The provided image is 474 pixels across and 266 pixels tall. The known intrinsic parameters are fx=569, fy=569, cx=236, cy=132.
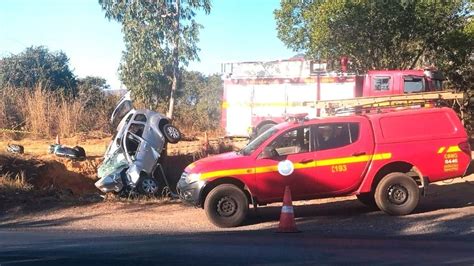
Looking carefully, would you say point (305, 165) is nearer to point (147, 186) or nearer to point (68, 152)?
point (147, 186)

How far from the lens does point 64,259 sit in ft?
23.6

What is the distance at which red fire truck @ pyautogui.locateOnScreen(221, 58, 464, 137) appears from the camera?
18.0m

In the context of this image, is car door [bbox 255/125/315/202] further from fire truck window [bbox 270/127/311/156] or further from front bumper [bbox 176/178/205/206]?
front bumper [bbox 176/178/205/206]

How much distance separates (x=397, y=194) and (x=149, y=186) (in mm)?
6064

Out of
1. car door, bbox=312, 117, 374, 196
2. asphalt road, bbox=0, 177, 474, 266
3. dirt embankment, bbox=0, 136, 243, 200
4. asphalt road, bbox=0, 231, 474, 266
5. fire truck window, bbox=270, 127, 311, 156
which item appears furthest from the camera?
dirt embankment, bbox=0, 136, 243, 200

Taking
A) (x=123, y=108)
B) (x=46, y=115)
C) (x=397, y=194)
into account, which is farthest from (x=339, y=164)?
(x=46, y=115)

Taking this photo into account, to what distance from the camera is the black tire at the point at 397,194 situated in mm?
10320

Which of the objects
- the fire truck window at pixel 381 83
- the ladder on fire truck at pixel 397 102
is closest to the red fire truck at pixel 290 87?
the fire truck window at pixel 381 83

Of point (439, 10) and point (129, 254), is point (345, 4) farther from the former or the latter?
point (129, 254)

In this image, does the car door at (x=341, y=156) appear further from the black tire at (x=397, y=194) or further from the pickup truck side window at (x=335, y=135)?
the black tire at (x=397, y=194)

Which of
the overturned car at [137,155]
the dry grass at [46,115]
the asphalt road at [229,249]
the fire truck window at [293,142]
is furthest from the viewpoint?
the dry grass at [46,115]

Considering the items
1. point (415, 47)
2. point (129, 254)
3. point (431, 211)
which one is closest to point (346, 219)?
point (431, 211)

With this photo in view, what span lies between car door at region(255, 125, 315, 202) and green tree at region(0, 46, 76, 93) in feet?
74.1

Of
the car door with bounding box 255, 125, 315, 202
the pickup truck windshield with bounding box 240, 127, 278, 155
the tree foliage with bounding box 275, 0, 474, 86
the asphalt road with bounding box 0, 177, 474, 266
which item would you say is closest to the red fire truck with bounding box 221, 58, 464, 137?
the tree foliage with bounding box 275, 0, 474, 86
